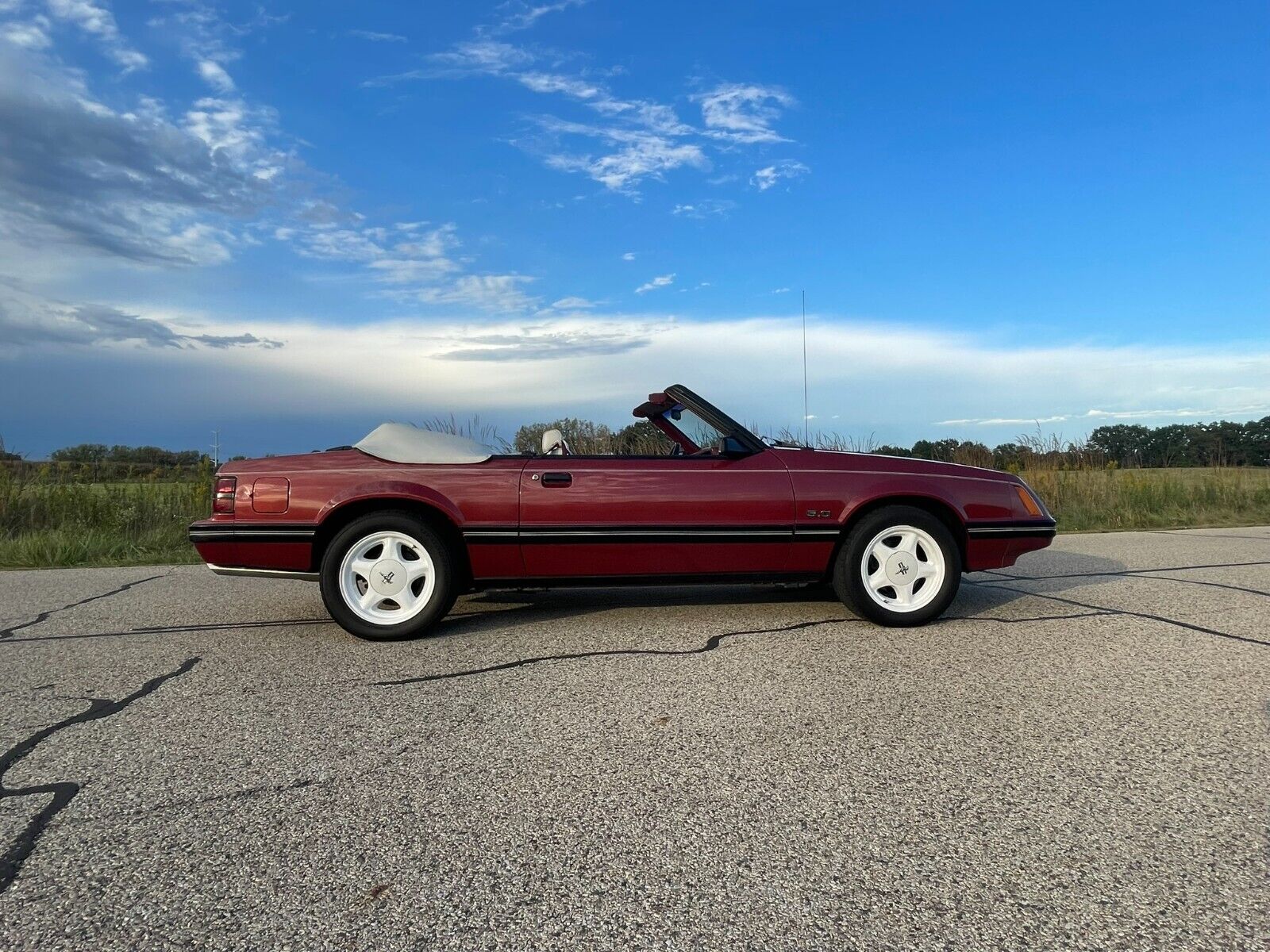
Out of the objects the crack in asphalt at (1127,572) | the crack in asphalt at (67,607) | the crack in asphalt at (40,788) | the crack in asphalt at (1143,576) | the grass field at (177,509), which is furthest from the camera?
the grass field at (177,509)

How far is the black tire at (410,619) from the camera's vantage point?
4.65 meters

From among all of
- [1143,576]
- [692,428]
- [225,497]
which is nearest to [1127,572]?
[1143,576]

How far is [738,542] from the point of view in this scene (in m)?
4.88

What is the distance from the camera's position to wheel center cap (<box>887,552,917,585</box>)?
16.1ft

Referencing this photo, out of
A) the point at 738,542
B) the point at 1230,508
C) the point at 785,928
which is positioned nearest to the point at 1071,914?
the point at 785,928

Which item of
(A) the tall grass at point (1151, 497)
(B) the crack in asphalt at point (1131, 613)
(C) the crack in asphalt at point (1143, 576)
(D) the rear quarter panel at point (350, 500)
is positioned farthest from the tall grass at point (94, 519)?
(A) the tall grass at point (1151, 497)

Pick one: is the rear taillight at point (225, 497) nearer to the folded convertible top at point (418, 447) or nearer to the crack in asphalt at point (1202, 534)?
the folded convertible top at point (418, 447)

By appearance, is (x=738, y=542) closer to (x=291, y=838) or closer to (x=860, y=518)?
(x=860, y=518)

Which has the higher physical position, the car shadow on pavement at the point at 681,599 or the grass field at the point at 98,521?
→ the grass field at the point at 98,521

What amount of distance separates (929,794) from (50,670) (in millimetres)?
4111

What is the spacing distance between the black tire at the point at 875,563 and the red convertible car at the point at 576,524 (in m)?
0.01

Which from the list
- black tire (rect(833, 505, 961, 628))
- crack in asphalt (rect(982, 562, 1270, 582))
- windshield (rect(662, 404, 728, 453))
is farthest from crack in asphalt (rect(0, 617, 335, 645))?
crack in asphalt (rect(982, 562, 1270, 582))

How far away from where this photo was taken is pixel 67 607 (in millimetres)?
6086

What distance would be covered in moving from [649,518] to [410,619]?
145 centimetres
